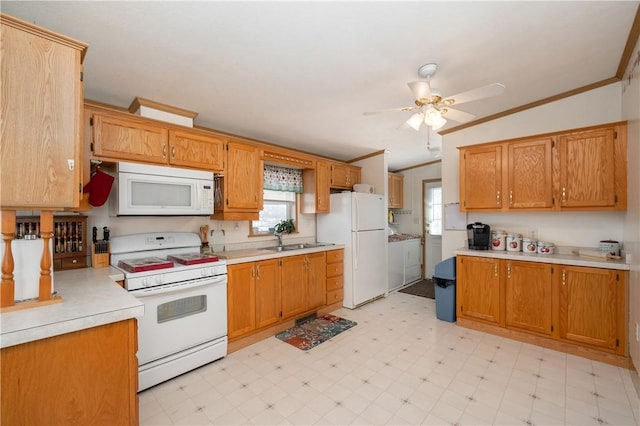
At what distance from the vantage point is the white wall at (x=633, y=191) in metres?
2.07

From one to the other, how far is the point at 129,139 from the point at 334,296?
10.0 ft

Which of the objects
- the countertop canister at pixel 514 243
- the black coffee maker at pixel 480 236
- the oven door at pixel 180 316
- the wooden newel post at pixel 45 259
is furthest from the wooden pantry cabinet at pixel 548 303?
the wooden newel post at pixel 45 259

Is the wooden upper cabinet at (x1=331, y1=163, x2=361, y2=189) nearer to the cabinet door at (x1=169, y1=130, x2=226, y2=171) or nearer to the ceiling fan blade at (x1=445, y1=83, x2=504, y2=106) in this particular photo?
the cabinet door at (x1=169, y1=130, x2=226, y2=171)

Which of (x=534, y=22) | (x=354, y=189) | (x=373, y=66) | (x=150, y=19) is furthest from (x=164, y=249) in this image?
(x=534, y=22)

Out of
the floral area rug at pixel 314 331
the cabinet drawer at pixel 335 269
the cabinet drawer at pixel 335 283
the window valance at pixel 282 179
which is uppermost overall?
the window valance at pixel 282 179

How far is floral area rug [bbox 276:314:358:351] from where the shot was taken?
9.82 ft

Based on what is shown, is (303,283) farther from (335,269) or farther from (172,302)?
(172,302)

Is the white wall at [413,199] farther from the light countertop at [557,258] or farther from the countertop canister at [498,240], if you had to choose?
the light countertop at [557,258]

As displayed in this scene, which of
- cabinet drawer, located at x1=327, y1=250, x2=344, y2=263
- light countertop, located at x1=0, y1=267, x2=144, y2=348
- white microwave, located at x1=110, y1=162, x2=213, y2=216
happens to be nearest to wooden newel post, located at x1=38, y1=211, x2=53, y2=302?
light countertop, located at x1=0, y1=267, x2=144, y2=348

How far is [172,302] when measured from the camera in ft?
7.77

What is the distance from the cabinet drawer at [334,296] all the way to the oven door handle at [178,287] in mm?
1687

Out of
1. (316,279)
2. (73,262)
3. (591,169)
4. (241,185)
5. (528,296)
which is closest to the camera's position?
(73,262)

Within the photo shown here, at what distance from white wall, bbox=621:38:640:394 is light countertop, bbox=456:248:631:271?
0.14m

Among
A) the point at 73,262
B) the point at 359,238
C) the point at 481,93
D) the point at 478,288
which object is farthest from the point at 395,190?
the point at 73,262
